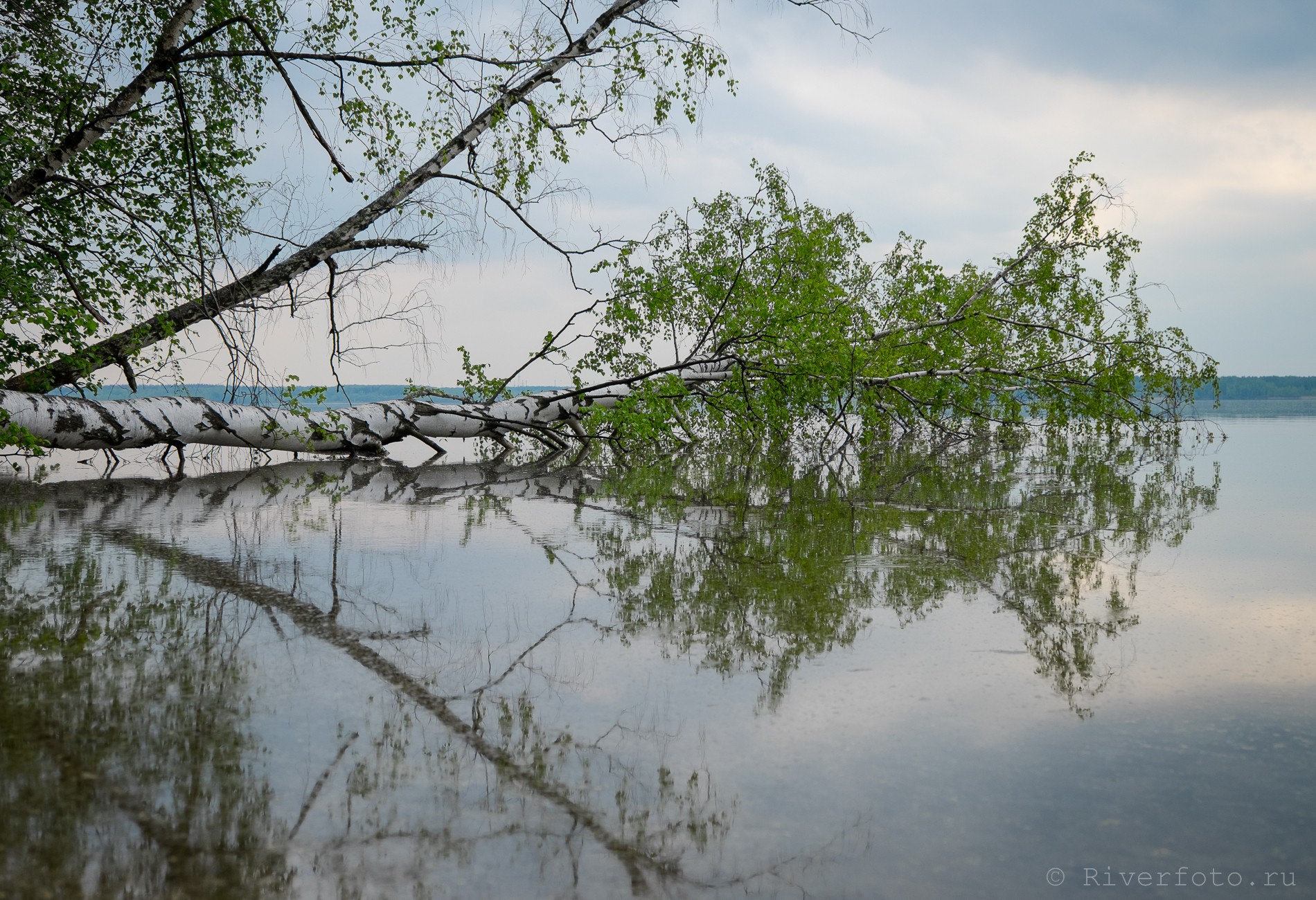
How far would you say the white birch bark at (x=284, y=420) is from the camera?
1008 centimetres

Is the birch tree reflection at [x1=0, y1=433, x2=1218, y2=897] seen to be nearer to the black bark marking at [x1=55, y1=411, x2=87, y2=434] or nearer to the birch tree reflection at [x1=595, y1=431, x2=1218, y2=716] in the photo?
the birch tree reflection at [x1=595, y1=431, x2=1218, y2=716]

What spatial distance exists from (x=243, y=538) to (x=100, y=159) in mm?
6398

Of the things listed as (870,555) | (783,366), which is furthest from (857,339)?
(870,555)

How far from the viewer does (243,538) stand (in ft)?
19.5

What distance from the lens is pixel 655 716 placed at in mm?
2789

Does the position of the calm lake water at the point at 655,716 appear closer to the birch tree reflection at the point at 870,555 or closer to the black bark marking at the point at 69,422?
the birch tree reflection at the point at 870,555

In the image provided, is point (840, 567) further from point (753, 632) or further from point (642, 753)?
point (642, 753)

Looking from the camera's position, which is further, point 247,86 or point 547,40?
point 247,86

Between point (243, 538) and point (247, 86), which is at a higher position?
point (247, 86)

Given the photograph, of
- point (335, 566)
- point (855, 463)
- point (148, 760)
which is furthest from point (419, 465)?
point (148, 760)

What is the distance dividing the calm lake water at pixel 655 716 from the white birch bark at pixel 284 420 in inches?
189

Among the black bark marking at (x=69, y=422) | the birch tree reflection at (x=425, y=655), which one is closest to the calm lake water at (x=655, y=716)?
the birch tree reflection at (x=425, y=655)

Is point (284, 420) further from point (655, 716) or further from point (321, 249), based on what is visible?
point (655, 716)

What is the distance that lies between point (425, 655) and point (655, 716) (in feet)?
3.44
